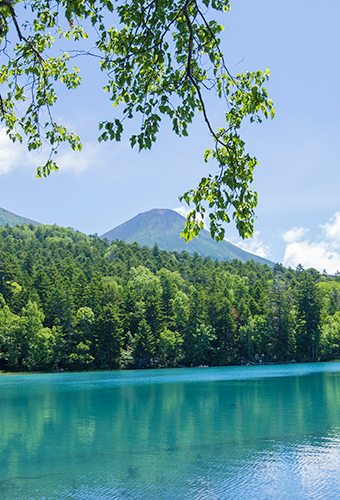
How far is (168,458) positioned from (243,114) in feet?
46.5

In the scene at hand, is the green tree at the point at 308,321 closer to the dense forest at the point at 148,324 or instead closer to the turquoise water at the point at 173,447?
the dense forest at the point at 148,324

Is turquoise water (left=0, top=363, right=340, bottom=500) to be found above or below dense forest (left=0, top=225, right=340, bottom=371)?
below

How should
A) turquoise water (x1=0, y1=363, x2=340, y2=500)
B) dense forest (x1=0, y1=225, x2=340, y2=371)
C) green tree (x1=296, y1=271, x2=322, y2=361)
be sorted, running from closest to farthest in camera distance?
turquoise water (x1=0, y1=363, x2=340, y2=500) → dense forest (x1=0, y1=225, x2=340, y2=371) → green tree (x1=296, y1=271, x2=322, y2=361)

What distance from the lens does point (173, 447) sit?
17.5 metres

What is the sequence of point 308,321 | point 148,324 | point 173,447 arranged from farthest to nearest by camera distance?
point 308,321
point 148,324
point 173,447

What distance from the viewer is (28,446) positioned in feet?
61.4

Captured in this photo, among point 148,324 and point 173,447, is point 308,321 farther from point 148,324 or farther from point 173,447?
point 173,447

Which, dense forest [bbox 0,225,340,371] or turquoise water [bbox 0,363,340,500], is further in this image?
dense forest [bbox 0,225,340,371]

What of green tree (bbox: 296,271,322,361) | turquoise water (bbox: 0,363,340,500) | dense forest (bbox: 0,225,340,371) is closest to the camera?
turquoise water (bbox: 0,363,340,500)

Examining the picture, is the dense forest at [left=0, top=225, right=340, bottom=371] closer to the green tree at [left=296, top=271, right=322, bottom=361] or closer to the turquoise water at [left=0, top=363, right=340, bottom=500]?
the green tree at [left=296, top=271, right=322, bottom=361]

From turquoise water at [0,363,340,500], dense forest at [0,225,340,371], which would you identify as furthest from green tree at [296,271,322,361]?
turquoise water at [0,363,340,500]

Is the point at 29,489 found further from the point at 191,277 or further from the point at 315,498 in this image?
the point at 191,277

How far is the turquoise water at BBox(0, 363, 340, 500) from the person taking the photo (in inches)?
509

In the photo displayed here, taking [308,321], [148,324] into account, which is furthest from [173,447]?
[308,321]
